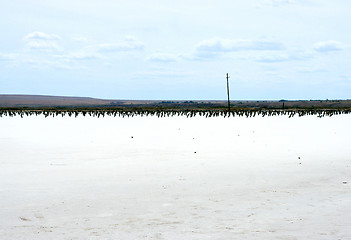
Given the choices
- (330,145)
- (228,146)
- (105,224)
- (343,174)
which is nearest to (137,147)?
(228,146)

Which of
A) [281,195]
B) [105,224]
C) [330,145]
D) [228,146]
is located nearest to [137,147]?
[228,146]

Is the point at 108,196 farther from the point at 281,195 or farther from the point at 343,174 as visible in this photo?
the point at 343,174

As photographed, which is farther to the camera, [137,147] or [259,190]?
[137,147]

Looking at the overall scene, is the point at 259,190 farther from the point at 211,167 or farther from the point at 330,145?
the point at 330,145

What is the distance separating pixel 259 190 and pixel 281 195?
695 millimetres

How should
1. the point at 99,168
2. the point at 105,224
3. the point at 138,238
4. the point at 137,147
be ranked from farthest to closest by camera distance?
the point at 137,147 → the point at 99,168 → the point at 105,224 → the point at 138,238

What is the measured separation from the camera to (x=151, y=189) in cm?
1086

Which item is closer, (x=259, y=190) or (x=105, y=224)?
(x=105, y=224)

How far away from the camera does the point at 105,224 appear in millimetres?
7719

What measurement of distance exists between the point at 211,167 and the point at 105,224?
712 centimetres

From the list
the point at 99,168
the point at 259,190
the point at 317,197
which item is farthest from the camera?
the point at 99,168

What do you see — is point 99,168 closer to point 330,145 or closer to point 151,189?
point 151,189

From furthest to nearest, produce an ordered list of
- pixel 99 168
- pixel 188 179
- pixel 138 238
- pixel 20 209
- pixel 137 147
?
pixel 137 147 < pixel 99 168 < pixel 188 179 < pixel 20 209 < pixel 138 238

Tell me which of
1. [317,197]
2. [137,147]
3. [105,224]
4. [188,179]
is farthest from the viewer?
[137,147]
